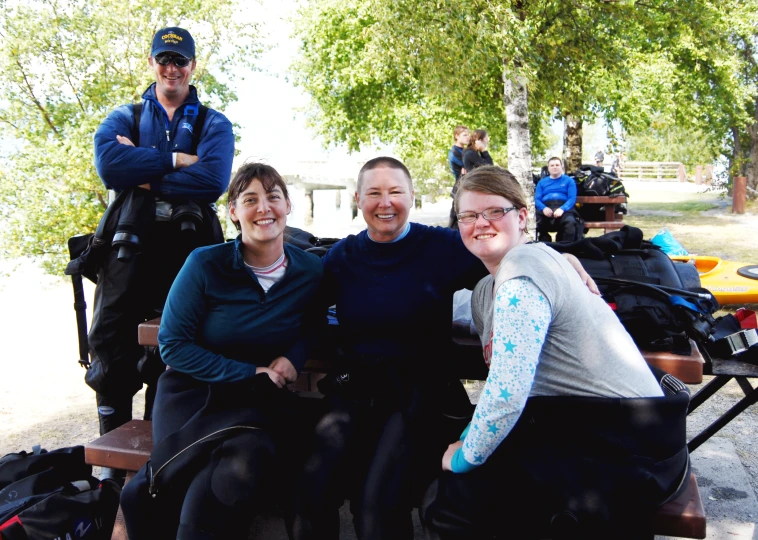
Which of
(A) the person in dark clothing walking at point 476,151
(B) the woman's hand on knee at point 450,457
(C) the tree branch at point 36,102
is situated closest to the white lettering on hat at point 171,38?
(B) the woman's hand on knee at point 450,457

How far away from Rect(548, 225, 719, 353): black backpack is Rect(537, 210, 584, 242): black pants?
7.16 metres

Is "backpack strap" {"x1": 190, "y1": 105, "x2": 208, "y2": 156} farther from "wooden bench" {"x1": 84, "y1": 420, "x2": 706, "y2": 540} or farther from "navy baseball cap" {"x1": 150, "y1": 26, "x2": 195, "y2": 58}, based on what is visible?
"wooden bench" {"x1": 84, "y1": 420, "x2": 706, "y2": 540}

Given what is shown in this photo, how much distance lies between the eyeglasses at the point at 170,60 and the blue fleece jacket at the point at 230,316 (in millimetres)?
1303

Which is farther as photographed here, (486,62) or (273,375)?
(486,62)

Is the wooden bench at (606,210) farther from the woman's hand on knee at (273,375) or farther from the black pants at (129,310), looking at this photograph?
the woman's hand on knee at (273,375)

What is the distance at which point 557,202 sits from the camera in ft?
35.0

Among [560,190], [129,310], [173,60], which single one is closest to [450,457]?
[129,310]

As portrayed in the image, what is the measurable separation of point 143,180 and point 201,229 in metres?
0.37

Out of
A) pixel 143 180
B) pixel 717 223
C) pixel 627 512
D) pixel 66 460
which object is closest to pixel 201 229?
pixel 143 180

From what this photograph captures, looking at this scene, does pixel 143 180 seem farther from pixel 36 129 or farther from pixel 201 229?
pixel 36 129

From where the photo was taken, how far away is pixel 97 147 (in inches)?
140

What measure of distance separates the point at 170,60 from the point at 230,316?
1581 millimetres

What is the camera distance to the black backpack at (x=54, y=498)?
2.61 m

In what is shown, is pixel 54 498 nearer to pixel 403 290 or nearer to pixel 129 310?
pixel 129 310
